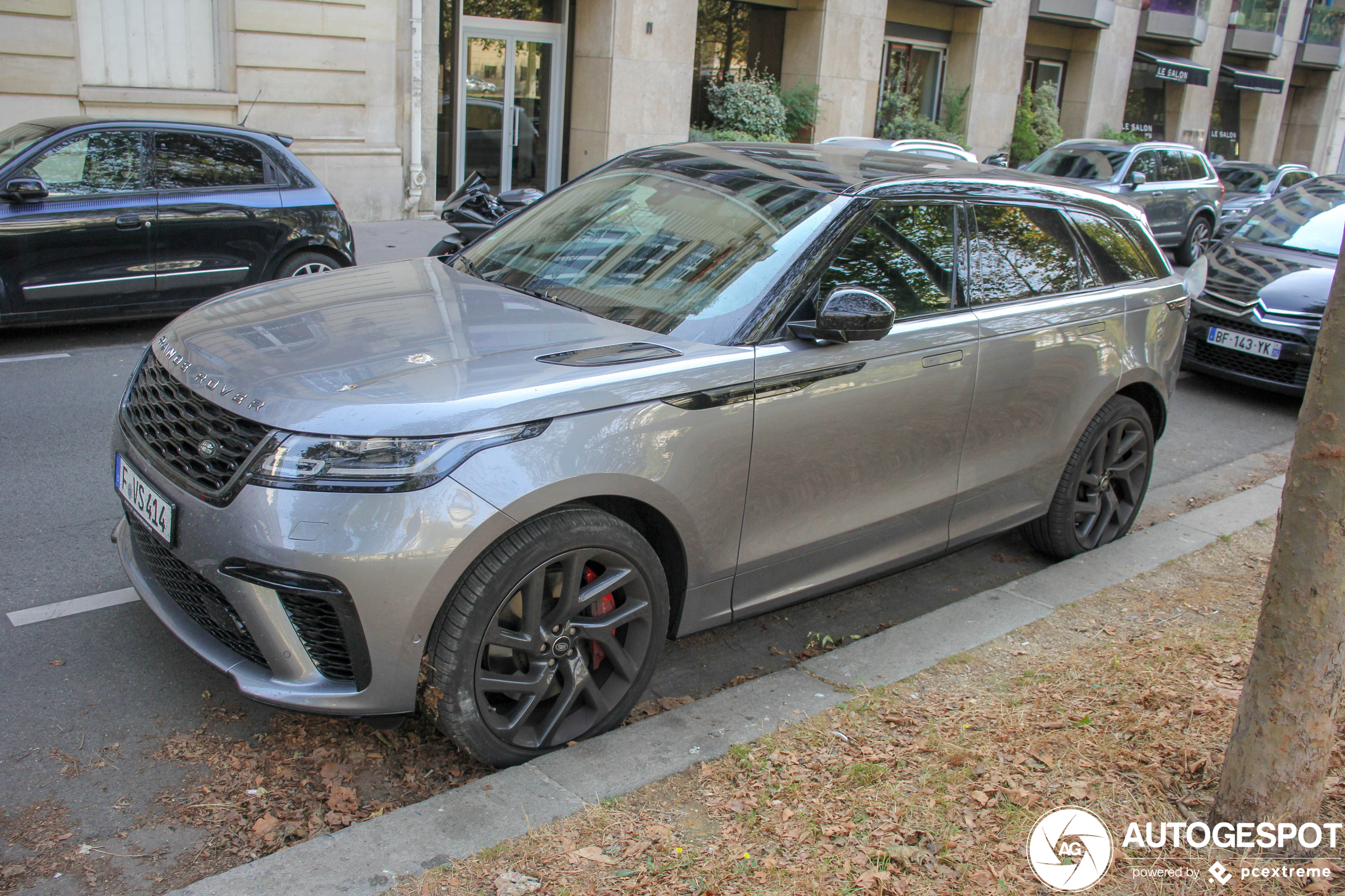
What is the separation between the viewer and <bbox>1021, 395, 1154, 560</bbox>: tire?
498 centimetres

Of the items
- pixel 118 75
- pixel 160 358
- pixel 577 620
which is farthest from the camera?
pixel 118 75

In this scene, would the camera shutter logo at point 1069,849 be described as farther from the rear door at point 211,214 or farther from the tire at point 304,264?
the rear door at point 211,214

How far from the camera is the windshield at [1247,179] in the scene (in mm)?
22828

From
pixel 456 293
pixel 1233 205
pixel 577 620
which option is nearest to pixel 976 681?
pixel 577 620

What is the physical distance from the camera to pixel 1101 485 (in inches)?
204

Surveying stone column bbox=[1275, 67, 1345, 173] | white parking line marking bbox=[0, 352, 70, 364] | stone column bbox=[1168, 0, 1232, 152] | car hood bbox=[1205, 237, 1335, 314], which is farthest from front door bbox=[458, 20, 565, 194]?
stone column bbox=[1275, 67, 1345, 173]

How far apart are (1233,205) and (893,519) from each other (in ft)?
68.4

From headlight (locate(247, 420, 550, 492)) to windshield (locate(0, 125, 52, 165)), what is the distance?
21.0 ft

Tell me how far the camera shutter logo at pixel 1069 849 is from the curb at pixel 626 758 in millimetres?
818

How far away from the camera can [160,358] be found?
3432 millimetres

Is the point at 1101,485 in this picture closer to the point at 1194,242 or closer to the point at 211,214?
the point at 211,214

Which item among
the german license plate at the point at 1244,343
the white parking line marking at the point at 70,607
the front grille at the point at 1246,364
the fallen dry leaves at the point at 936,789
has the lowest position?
the white parking line marking at the point at 70,607

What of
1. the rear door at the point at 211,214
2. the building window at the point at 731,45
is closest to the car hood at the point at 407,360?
the rear door at the point at 211,214

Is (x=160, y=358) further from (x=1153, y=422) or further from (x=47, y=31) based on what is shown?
(x=47, y=31)
